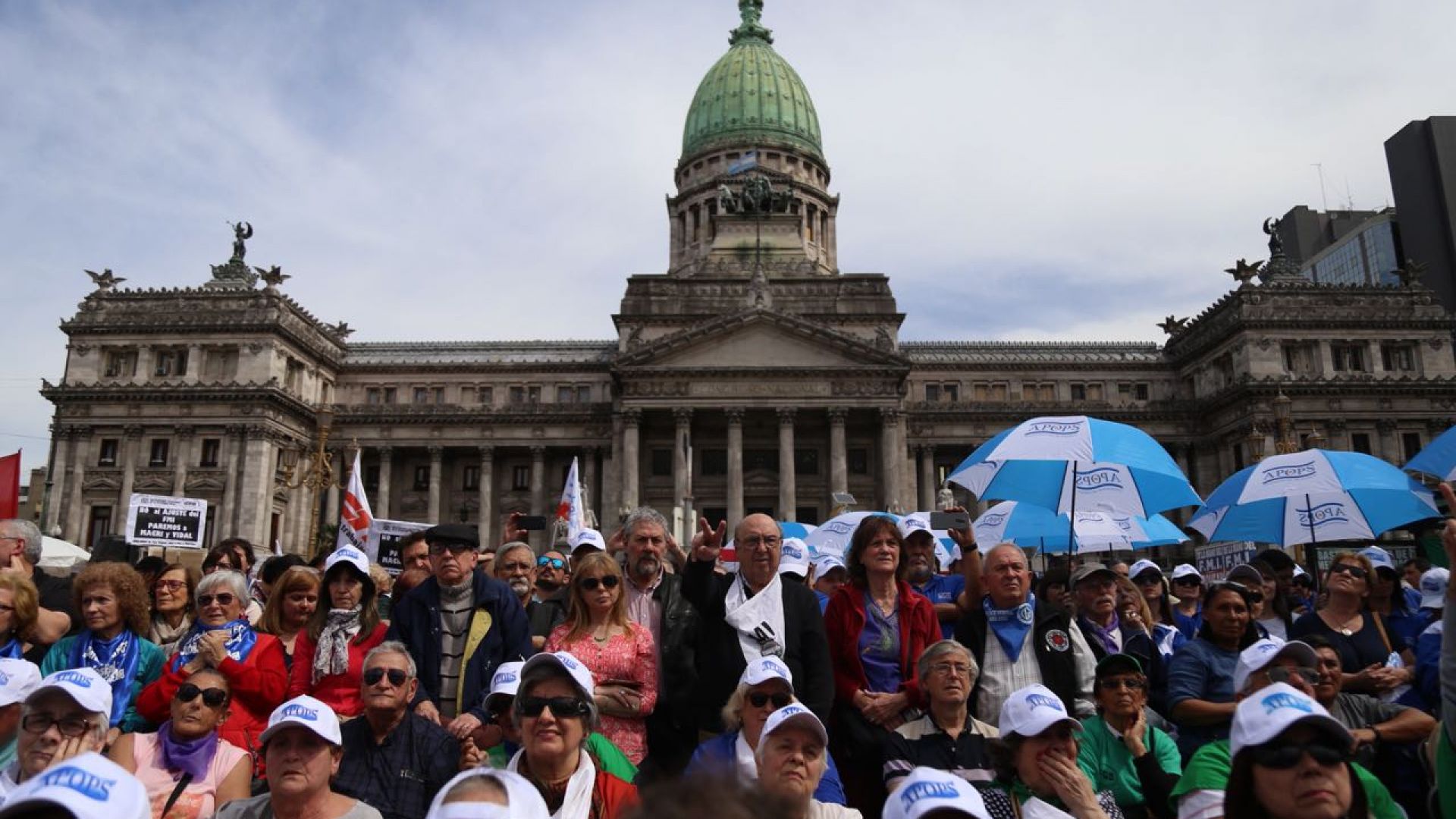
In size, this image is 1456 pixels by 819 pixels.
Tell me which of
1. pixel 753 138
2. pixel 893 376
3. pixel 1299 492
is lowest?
pixel 1299 492

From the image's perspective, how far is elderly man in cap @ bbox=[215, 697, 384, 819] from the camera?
5230mm

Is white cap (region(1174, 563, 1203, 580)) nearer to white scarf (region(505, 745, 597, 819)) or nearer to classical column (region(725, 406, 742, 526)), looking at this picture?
white scarf (region(505, 745, 597, 819))

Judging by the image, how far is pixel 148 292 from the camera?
5706 cm

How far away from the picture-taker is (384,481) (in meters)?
58.8

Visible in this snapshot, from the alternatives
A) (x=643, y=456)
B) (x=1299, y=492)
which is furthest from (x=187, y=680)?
(x=643, y=456)

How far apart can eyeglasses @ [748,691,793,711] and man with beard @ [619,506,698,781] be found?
138 centimetres

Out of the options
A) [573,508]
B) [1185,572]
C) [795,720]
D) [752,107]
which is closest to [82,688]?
[795,720]

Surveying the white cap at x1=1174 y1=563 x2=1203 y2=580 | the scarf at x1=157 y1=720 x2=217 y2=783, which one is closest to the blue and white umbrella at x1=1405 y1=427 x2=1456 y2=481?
the white cap at x1=1174 y1=563 x2=1203 y2=580

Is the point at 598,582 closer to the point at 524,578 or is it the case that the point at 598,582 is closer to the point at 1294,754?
the point at 524,578

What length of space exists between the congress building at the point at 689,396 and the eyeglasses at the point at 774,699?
39.3 meters

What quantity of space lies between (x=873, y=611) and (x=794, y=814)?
5.43m

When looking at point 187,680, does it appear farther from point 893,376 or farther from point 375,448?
point 375,448

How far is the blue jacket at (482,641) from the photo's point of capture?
26.2ft

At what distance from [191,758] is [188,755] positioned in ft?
0.12
